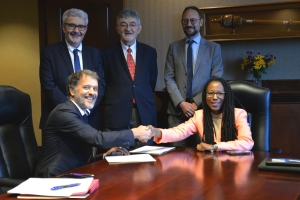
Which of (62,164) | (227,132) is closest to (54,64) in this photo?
(62,164)

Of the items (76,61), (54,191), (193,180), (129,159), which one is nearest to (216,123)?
(129,159)

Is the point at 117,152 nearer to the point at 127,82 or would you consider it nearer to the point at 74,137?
the point at 74,137

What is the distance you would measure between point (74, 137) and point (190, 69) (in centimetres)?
155

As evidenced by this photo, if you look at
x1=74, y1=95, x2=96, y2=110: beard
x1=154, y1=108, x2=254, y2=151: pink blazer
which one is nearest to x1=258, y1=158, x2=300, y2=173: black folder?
x1=154, y1=108, x2=254, y2=151: pink blazer

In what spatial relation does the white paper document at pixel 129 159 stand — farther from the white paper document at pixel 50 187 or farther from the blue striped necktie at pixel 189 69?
the blue striped necktie at pixel 189 69

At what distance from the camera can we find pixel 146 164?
6.59ft

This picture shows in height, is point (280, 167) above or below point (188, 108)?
below

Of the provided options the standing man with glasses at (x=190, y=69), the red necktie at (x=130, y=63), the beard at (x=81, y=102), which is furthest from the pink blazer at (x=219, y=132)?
the red necktie at (x=130, y=63)

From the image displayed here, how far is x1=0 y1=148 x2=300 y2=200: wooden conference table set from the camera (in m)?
1.46

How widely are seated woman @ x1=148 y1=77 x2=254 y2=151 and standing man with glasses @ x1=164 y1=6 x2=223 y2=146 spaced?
2.08 ft

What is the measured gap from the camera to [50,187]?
4.83 ft

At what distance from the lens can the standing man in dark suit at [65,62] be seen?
3.09 meters

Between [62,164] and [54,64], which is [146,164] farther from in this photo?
[54,64]

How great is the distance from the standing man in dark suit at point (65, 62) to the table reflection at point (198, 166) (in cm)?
117
